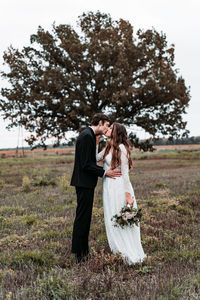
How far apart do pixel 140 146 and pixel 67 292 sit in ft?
53.6

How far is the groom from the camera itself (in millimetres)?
5426

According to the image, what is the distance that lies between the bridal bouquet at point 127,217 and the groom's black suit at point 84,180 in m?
0.56

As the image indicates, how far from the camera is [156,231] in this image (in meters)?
7.14

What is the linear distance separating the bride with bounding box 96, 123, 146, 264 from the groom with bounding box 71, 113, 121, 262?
157 millimetres

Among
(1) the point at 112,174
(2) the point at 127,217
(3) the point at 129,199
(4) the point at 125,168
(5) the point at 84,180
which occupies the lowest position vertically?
(2) the point at 127,217

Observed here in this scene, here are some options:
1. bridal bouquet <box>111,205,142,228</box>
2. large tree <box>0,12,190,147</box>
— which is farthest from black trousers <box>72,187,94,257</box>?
large tree <box>0,12,190,147</box>

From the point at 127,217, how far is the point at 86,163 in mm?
1148

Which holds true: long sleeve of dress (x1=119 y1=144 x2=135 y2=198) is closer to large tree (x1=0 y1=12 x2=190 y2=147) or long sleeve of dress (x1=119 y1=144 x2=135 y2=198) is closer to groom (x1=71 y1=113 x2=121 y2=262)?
groom (x1=71 y1=113 x2=121 y2=262)

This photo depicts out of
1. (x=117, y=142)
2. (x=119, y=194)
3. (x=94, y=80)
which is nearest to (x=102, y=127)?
(x=117, y=142)

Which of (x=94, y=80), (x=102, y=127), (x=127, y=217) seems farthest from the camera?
(x=94, y=80)

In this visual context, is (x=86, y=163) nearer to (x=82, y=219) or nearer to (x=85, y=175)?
(x=85, y=175)

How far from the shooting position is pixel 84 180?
5.49m

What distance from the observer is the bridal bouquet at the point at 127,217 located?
5.21 metres

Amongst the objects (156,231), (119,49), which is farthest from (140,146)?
(156,231)
